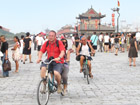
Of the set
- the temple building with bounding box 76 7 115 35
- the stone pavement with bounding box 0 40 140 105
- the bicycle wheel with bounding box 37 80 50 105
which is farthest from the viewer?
the temple building with bounding box 76 7 115 35

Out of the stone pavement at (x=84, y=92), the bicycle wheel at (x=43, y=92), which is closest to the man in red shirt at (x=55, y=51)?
the bicycle wheel at (x=43, y=92)

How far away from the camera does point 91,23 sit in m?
88.3

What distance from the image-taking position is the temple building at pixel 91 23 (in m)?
83.4

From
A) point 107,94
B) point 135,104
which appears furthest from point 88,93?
point 135,104

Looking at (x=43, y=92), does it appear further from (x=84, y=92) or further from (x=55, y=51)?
(x=84, y=92)

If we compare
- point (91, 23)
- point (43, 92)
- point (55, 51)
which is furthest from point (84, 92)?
point (91, 23)

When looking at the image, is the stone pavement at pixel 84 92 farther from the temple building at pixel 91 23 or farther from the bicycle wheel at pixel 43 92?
the temple building at pixel 91 23

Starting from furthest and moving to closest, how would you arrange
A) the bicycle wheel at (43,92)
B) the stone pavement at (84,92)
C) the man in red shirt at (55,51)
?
the stone pavement at (84,92) < the man in red shirt at (55,51) < the bicycle wheel at (43,92)

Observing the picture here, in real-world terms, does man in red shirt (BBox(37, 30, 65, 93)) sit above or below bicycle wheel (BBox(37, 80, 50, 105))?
above

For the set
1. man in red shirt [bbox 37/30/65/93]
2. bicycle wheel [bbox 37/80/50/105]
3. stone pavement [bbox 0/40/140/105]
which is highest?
man in red shirt [bbox 37/30/65/93]

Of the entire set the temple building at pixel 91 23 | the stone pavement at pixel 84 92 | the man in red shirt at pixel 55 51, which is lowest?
the stone pavement at pixel 84 92

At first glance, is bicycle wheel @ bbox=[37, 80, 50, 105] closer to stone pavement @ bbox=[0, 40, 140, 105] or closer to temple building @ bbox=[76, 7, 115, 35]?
stone pavement @ bbox=[0, 40, 140, 105]

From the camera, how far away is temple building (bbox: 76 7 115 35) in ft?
274

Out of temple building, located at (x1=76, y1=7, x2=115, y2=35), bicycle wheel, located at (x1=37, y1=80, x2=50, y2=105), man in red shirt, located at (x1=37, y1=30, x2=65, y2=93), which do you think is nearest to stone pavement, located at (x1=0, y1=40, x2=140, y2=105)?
bicycle wheel, located at (x1=37, y1=80, x2=50, y2=105)
